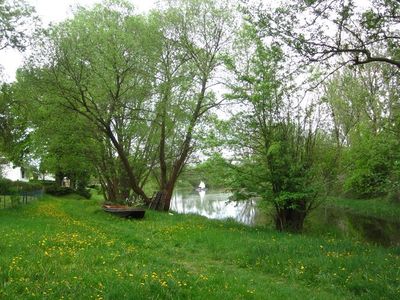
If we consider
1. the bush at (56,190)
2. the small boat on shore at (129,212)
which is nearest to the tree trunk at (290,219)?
the small boat on shore at (129,212)

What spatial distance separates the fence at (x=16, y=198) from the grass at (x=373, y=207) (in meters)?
20.7

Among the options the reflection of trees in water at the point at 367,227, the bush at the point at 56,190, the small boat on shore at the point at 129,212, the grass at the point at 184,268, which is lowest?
the reflection of trees in water at the point at 367,227

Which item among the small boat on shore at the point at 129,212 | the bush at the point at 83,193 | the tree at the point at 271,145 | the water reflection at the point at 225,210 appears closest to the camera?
the tree at the point at 271,145

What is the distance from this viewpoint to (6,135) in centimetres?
2548

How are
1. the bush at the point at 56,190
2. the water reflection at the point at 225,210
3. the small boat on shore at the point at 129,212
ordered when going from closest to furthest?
1. the small boat on shore at the point at 129,212
2. the water reflection at the point at 225,210
3. the bush at the point at 56,190

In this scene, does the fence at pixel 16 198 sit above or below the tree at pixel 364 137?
below

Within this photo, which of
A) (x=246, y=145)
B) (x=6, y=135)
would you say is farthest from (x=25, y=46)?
(x=246, y=145)

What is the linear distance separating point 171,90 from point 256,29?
13952mm

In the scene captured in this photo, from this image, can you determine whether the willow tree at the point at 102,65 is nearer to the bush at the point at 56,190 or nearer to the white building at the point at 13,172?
the bush at the point at 56,190

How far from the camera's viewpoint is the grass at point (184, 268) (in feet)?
22.7

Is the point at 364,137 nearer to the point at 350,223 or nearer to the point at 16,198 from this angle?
the point at 350,223

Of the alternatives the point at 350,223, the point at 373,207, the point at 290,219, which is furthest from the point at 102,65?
the point at 373,207

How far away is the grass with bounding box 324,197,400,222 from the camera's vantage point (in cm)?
3113

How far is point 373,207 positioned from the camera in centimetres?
3503
